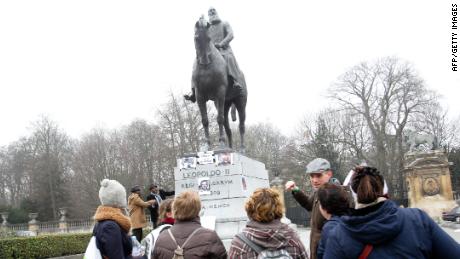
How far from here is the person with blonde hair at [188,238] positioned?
12.3 feet

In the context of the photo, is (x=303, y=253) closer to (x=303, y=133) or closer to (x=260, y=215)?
(x=260, y=215)

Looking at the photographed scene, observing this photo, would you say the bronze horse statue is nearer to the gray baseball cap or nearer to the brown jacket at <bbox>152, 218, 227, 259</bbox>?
the gray baseball cap

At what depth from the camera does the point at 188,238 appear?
3.80 meters

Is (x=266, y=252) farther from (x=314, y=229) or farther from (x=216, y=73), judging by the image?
(x=216, y=73)

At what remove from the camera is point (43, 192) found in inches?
2156

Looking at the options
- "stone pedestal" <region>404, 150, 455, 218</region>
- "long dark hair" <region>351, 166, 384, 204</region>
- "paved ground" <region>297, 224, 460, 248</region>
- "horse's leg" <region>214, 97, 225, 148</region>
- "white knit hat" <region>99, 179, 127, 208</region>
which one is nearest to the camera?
"long dark hair" <region>351, 166, 384, 204</region>

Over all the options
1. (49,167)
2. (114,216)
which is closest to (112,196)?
(114,216)

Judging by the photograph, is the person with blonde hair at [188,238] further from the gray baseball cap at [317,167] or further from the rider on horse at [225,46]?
the rider on horse at [225,46]

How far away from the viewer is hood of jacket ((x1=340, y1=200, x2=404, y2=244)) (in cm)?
257

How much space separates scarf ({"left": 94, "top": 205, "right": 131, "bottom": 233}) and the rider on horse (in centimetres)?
704

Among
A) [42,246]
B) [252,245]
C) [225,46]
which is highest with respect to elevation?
[225,46]

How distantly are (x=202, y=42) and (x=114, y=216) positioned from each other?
6364mm

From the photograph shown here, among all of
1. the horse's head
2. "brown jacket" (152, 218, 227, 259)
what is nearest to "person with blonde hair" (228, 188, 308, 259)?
"brown jacket" (152, 218, 227, 259)

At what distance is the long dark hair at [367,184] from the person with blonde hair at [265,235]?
89cm
